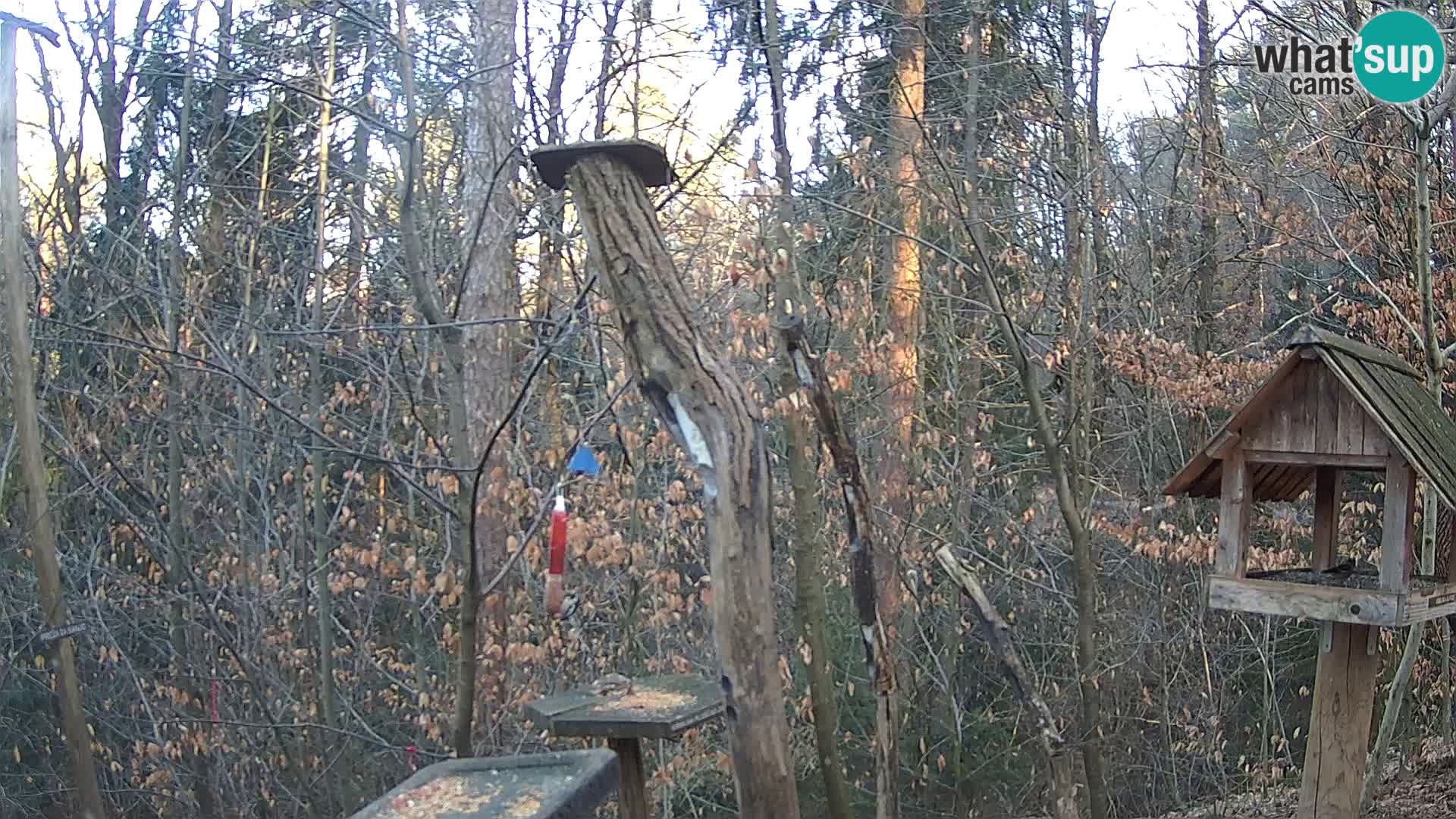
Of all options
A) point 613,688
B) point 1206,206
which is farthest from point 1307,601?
point 1206,206

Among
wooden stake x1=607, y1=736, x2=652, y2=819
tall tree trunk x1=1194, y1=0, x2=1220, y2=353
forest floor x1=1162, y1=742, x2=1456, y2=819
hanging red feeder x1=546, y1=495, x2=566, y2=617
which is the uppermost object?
tall tree trunk x1=1194, y1=0, x2=1220, y2=353

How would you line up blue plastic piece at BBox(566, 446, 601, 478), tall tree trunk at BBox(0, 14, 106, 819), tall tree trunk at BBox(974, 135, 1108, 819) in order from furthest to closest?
tall tree trunk at BBox(0, 14, 106, 819) < tall tree trunk at BBox(974, 135, 1108, 819) < blue plastic piece at BBox(566, 446, 601, 478)

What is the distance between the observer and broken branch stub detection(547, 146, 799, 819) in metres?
3.39

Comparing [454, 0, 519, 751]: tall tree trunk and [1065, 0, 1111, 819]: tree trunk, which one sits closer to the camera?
[1065, 0, 1111, 819]: tree trunk

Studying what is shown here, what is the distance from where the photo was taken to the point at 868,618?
4.92m

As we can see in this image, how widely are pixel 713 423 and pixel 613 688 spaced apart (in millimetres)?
1130

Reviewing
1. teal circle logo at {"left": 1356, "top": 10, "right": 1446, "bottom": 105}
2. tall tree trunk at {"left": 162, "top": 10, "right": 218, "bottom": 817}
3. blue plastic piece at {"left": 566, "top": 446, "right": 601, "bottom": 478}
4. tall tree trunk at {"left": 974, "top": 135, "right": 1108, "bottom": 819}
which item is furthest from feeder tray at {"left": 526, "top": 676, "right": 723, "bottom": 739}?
tall tree trunk at {"left": 162, "top": 10, "right": 218, "bottom": 817}

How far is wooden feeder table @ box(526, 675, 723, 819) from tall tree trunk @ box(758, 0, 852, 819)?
2.61 m

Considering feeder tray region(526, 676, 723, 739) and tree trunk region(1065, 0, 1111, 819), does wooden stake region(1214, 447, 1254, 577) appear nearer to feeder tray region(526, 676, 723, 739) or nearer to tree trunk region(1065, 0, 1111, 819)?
feeder tray region(526, 676, 723, 739)

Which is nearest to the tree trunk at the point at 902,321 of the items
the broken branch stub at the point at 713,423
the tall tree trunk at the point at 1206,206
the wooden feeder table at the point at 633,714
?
the tall tree trunk at the point at 1206,206

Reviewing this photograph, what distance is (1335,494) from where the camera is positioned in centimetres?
420

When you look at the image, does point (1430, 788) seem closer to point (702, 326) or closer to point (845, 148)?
point (845, 148)

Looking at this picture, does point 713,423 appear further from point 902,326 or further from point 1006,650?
point 902,326

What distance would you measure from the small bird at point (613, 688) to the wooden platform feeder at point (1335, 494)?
196cm
